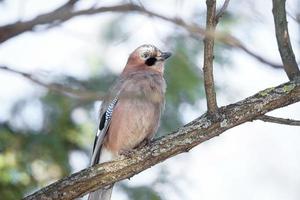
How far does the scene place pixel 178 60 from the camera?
24.1 feet

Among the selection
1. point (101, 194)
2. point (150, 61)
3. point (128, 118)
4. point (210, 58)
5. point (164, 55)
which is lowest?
point (101, 194)

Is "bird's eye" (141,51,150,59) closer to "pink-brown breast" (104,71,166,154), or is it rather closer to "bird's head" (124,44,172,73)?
"bird's head" (124,44,172,73)

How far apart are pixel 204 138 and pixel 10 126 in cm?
296

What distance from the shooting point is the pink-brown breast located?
7.20m

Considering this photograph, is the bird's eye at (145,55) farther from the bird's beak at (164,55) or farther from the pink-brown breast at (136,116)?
the pink-brown breast at (136,116)

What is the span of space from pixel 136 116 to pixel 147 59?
3.05ft

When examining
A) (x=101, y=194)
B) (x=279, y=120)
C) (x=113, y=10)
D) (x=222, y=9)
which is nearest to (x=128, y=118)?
(x=101, y=194)

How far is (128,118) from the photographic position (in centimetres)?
730

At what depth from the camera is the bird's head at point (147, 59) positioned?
786 centimetres

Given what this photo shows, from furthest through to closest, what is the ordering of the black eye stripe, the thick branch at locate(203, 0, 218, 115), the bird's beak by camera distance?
the black eye stripe < the bird's beak < the thick branch at locate(203, 0, 218, 115)

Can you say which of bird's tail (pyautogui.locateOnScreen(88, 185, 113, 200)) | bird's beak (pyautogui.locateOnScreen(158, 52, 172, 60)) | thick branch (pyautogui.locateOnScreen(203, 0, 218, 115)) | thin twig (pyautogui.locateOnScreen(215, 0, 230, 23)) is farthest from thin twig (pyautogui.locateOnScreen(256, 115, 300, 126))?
bird's beak (pyautogui.locateOnScreen(158, 52, 172, 60))

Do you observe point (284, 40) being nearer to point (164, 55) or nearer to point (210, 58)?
point (210, 58)

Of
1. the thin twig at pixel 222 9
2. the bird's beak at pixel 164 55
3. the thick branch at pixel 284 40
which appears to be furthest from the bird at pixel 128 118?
the thin twig at pixel 222 9

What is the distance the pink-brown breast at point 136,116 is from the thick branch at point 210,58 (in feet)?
5.64
